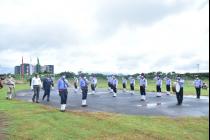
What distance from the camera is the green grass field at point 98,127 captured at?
48.4 ft

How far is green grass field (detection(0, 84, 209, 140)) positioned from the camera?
14.8 metres

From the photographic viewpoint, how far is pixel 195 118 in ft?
65.8

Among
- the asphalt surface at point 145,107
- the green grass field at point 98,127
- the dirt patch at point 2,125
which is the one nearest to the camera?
the dirt patch at point 2,125

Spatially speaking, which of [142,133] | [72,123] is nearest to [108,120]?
[72,123]

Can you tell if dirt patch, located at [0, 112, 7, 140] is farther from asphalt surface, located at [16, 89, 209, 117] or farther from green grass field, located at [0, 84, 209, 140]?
asphalt surface, located at [16, 89, 209, 117]

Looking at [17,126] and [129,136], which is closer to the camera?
[129,136]

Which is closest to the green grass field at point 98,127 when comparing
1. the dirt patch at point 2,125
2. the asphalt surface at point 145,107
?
the dirt patch at point 2,125

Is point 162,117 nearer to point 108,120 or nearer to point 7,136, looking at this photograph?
point 108,120

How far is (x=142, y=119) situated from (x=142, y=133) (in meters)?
3.72

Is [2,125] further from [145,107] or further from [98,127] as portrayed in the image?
[145,107]

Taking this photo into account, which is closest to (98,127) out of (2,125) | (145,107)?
(2,125)

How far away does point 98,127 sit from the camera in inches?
645

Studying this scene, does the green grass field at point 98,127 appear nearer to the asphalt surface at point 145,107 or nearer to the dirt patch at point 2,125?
the dirt patch at point 2,125

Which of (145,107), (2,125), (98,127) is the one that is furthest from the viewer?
(145,107)
